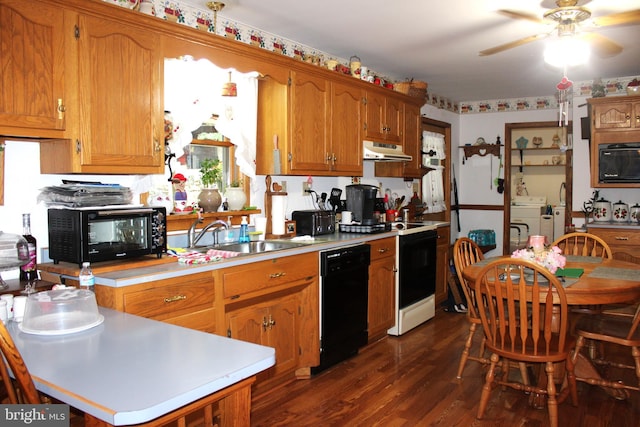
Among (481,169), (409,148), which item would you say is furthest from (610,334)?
(481,169)

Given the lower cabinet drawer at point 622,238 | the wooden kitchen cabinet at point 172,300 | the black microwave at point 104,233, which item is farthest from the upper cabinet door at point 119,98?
the lower cabinet drawer at point 622,238

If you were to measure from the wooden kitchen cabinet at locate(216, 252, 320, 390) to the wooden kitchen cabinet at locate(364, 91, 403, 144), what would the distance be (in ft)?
5.25

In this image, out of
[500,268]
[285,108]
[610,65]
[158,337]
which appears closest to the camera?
[158,337]

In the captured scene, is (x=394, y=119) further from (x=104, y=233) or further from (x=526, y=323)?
(x=104, y=233)

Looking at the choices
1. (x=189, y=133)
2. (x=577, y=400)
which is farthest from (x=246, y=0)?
(x=577, y=400)

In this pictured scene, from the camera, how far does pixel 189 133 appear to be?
3.25 metres

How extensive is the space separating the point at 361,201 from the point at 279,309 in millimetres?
1536

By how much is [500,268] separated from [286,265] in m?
1.31

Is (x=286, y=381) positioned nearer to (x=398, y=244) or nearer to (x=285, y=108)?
(x=398, y=244)

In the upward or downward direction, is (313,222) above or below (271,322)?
above

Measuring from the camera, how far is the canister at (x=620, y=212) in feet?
17.7

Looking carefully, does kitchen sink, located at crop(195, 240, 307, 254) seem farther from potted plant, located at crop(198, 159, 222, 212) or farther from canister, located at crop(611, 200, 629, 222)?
canister, located at crop(611, 200, 629, 222)

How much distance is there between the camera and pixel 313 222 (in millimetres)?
3963

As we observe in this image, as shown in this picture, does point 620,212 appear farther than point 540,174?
No
